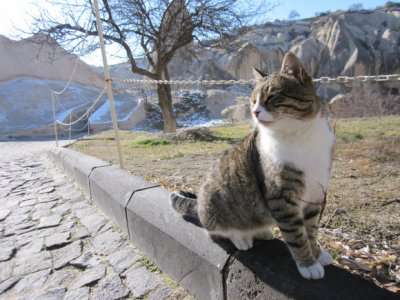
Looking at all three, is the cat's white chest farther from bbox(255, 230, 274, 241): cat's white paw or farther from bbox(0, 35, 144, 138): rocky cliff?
bbox(0, 35, 144, 138): rocky cliff

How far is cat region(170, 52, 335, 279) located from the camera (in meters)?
1.44

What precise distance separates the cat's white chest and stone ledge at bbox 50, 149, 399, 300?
37 centimetres

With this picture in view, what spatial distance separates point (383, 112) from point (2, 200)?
10.2 m

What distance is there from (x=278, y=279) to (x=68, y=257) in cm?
188

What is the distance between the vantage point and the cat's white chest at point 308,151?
1436mm

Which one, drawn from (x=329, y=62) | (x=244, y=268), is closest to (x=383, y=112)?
(x=244, y=268)

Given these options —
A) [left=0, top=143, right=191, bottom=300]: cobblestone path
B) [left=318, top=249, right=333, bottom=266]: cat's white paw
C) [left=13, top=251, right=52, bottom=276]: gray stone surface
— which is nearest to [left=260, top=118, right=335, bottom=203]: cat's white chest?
[left=318, top=249, right=333, bottom=266]: cat's white paw

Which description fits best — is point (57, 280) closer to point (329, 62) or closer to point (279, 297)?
point (279, 297)


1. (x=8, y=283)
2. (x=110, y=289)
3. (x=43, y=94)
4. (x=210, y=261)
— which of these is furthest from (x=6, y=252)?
(x=43, y=94)

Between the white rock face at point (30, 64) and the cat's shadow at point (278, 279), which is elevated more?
the white rock face at point (30, 64)

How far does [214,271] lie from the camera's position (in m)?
1.64

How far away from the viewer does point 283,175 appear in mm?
1450

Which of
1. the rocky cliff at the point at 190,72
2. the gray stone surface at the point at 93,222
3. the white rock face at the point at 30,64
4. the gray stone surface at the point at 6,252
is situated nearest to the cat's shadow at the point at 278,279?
the gray stone surface at the point at 93,222

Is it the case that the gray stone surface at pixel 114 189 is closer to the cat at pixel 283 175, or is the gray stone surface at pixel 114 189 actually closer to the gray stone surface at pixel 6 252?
the gray stone surface at pixel 6 252
